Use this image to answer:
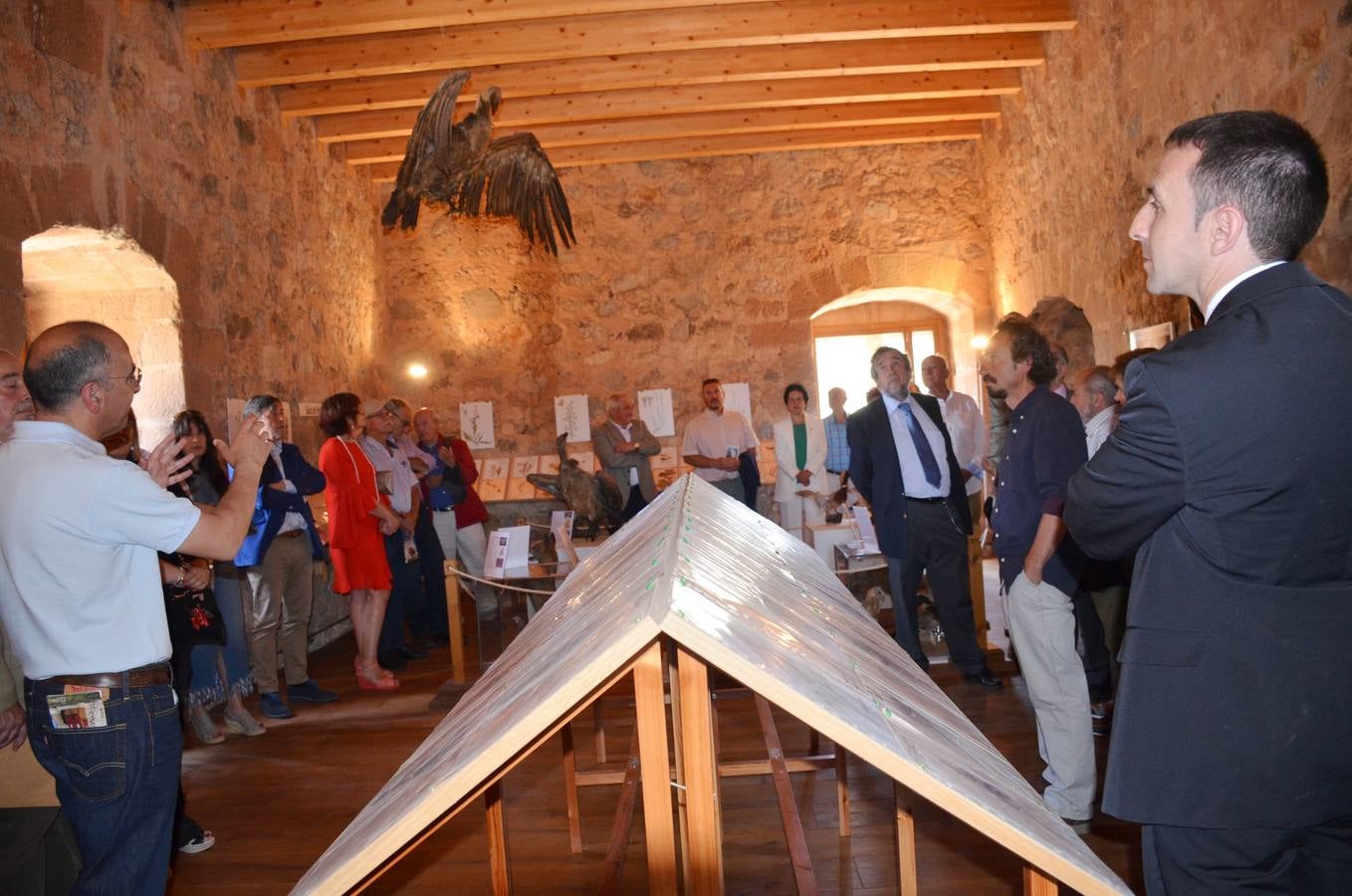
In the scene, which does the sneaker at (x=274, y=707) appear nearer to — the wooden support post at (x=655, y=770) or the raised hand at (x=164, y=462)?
the raised hand at (x=164, y=462)

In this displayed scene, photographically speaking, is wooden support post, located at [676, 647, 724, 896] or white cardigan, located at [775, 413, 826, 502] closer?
wooden support post, located at [676, 647, 724, 896]

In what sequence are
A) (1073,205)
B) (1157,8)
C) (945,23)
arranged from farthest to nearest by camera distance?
(1073,205)
(945,23)
(1157,8)

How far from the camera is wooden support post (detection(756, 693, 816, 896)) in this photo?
1.89 metres

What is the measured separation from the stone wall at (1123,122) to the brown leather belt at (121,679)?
4.09 meters

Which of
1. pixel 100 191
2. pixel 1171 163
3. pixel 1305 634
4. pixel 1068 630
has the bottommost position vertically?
pixel 1068 630

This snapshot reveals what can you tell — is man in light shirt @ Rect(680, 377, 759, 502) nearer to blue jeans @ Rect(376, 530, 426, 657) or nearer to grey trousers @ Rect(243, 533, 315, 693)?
blue jeans @ Rect(376, 530, 426, 657)

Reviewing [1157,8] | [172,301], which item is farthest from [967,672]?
[172,301]

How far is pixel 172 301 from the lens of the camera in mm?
5633

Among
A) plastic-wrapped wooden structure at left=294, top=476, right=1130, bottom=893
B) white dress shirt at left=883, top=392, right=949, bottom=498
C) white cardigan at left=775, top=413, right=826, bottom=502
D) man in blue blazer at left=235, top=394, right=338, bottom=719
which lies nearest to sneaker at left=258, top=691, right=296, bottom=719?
man in blue blazer at left=235, top=394, right=338, bottom=719

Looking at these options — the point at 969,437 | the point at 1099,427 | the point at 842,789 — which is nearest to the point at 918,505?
the point at 1099,427

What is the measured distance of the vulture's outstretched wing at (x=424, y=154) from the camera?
5.60 metres

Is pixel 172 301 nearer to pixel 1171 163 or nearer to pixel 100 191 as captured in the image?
pixel 100 191

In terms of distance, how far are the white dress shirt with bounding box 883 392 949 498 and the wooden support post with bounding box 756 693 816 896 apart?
200cm

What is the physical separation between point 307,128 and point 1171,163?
7.72 metres
